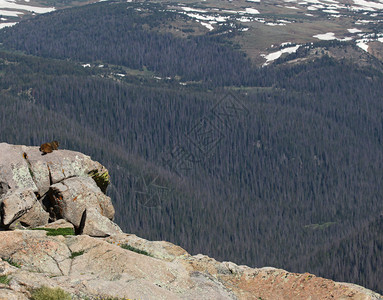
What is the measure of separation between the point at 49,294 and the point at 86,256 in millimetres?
7556

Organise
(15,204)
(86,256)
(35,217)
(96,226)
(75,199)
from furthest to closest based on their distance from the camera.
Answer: (75,199) → (35,217) → (96,226) → (15,204) → (86,256)

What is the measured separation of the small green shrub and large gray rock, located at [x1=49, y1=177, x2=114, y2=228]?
1821cm

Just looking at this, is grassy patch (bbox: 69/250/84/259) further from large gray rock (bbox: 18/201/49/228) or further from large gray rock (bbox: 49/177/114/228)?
large gray rock (bbox: 49/177/114/228)

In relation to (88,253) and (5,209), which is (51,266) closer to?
(88,253)

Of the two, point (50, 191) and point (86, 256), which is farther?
point (50, 191)

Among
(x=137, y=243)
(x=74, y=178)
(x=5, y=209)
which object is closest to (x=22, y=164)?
(x=74, y=178)

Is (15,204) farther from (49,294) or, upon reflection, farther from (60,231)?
(49,294)

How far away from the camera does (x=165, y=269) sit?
Answer: 36344 mm

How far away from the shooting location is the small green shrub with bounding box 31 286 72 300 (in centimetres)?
2825

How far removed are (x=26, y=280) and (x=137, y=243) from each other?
1281 centimetres

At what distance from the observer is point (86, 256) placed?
35938 mm

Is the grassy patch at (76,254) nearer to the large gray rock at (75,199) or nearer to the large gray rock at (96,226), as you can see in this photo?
the large gray rock at (96,226)

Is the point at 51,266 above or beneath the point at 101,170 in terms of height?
above

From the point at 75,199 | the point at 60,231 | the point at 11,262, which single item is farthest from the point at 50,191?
the point at 11,262
